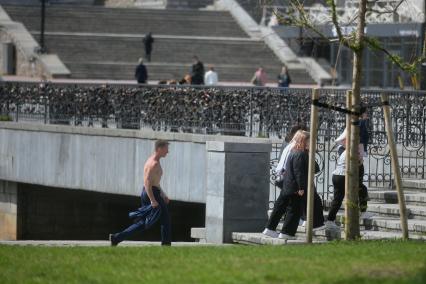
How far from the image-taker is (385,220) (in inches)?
814

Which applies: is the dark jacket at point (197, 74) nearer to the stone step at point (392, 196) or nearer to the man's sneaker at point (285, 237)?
the stone step at point (392, 196)

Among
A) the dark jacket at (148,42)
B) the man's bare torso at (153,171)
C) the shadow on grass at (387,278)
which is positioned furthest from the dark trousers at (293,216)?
the dark jacket at (148,42)

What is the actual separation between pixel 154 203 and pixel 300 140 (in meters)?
2.14

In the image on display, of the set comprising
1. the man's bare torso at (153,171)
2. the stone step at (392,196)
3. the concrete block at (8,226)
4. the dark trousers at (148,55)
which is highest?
the dark trousers at (148,55)

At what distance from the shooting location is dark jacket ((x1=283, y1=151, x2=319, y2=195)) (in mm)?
19344

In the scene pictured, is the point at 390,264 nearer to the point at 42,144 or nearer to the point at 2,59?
the point at 42,144

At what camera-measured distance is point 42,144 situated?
104ft

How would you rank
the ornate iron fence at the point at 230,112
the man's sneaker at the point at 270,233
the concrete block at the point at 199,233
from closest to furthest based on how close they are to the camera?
the man's sneaker at the point at 270,233 → the concrete block at the point at 199,233 → the ornate iron fence at the point at 230,112

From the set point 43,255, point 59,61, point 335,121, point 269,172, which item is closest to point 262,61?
point 59,61

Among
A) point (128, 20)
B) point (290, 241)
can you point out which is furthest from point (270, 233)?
point (128, 20)

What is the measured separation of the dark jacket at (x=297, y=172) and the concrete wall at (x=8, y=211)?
528 inches

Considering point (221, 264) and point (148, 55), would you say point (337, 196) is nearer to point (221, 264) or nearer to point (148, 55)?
point (221, 264)

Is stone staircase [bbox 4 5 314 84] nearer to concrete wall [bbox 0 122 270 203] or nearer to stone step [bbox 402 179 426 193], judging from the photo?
concrete wall [bbox 0 122 270 203]

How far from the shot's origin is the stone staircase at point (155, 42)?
58.0 meters
